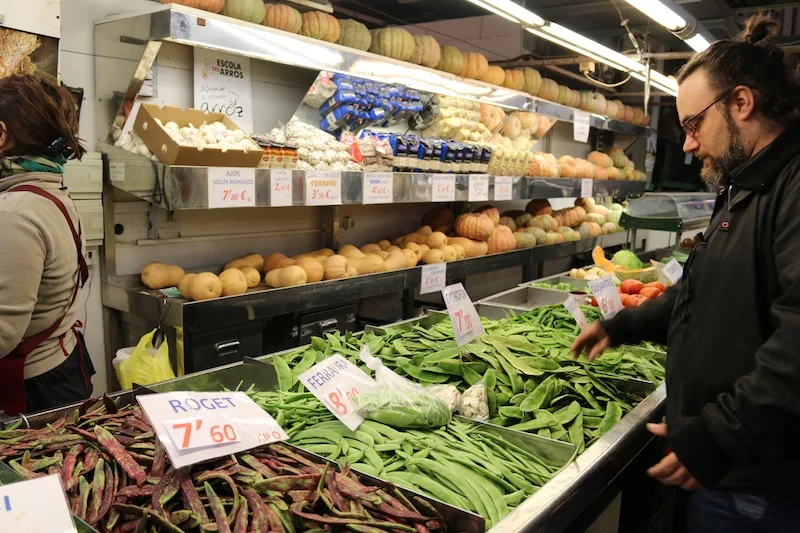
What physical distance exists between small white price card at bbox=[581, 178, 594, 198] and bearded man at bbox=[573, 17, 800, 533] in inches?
176

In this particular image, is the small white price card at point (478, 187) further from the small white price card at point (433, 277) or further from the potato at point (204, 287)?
the potato at point (204, 287)

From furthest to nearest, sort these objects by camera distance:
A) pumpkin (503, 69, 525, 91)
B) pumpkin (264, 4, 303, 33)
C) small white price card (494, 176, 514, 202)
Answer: pumpkin (503, 69, 525, 91) → small white price card (494, 176, 514, 202) → pumpkin (264, 4, 303, 33)

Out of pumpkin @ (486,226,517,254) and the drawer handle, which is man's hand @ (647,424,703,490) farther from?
pumpkin @ (486,226,517,254)

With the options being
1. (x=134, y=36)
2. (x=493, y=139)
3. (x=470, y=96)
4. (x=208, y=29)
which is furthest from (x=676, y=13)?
(x=134, y=36)

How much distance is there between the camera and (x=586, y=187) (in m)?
6.41

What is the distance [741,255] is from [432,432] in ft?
3.19

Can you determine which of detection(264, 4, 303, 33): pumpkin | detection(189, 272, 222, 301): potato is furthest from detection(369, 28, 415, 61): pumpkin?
detection(189, 272, 222, 301): potato

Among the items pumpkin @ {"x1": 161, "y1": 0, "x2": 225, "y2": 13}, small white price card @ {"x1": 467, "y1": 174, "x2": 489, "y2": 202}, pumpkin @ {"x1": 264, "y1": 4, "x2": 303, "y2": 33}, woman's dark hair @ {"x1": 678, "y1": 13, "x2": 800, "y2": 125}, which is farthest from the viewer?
small white price card @ {"x1": 467, "y1": 174, "x2": 489, "y2": 202}

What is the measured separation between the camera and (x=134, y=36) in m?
3.21

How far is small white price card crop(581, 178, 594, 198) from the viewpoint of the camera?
250 inches

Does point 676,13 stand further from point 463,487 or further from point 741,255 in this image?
point 463,487

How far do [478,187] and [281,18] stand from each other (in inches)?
70.3

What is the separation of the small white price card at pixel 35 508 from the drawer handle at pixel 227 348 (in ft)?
6.79

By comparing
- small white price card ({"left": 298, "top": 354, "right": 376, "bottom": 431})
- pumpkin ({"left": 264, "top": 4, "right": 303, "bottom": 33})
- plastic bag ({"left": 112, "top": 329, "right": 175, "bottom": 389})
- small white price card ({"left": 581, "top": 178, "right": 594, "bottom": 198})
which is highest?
pumpkin ({"left": 264, "top": 4, "right": 303, "bottom": 33})
